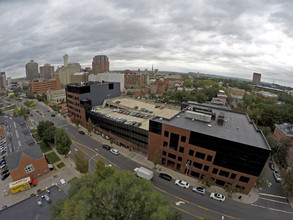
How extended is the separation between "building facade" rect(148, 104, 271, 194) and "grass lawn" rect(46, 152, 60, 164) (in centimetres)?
3700

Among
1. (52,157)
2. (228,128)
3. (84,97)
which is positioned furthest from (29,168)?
(228,128)

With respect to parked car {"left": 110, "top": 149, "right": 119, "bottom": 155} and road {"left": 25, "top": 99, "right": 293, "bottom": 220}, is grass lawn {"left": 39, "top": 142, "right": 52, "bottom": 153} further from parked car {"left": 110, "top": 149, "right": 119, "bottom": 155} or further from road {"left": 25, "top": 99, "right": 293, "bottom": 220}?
parked car {"left": 110, "top": 149, "right": 119, "bottom": 155}

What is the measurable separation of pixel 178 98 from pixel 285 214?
121561 mm

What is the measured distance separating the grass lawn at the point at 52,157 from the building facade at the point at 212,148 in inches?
1457

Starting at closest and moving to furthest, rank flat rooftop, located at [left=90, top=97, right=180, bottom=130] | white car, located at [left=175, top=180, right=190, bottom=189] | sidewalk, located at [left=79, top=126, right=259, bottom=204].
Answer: sidewalk, located at [left=79, top=126, right=259, bottom=204] < white car, located at [left=175, top=180, right=190, bottom=189] < flat rooftop, located at [left=90, top=97, right=180, bottom=130]

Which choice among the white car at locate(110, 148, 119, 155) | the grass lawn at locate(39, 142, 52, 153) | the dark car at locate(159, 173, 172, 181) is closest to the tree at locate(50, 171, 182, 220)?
the dark car at locate(159, 173, 172, 181)

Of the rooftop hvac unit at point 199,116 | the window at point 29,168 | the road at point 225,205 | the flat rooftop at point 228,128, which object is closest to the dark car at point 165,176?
the road at point 225,205

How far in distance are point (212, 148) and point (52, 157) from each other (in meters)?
60.0

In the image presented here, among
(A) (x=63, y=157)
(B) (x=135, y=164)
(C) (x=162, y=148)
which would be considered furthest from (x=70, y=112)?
(C) (x=162, y=148)

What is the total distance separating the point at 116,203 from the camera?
2200 centimetres

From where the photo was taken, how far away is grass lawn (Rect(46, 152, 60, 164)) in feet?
180

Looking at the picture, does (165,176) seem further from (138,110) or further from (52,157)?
(52,157)

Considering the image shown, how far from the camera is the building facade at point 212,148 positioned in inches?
1559

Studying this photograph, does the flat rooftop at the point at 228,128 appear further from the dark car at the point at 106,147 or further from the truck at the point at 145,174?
the dark car at the point at 106,147
